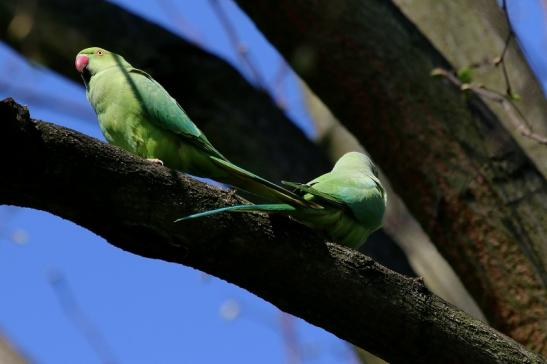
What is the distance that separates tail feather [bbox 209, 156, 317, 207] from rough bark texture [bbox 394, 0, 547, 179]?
1935 mm

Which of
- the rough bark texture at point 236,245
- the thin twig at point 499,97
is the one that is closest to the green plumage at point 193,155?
the rough bark texture at point 236,245

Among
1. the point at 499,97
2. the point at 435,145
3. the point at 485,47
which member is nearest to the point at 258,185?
the point at 435,145

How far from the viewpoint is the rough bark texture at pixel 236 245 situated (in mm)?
2375

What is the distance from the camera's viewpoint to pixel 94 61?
4043 mm

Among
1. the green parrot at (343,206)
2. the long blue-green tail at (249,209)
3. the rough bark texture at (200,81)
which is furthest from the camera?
the rough bark texture at (200,81)

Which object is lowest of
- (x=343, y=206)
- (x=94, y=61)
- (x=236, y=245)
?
(x=236, y=245)

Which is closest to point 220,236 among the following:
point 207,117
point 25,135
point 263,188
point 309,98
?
point 263,188

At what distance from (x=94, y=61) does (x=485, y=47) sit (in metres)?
2.08

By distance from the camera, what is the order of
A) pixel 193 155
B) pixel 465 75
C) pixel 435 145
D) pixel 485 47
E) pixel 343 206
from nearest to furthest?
pixel 343 206 → pixel 193 155 → pixel 465 75 → pixel 435 145 → pixel 485 47

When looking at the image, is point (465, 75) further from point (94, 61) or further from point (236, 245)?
point (236, 245)

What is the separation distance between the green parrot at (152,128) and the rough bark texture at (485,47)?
1859 mm

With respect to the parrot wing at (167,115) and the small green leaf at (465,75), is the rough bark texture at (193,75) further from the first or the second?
the parrot wing at (167,115)

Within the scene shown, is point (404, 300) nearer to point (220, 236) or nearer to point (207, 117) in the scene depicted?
point (220, 236)

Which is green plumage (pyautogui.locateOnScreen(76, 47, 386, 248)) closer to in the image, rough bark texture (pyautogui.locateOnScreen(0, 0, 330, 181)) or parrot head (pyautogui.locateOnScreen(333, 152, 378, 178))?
parrot head (pyautogui.locateOnScreen(333, 152, 378, 178))
